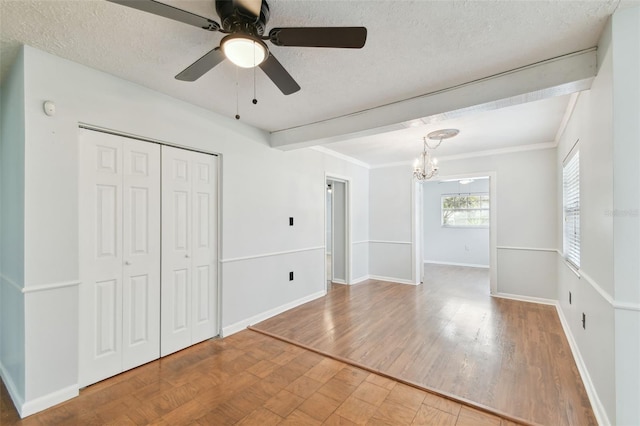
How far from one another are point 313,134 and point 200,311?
7.89ft

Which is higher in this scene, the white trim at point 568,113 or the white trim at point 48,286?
the white trim at point 568,113

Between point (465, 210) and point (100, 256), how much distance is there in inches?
315

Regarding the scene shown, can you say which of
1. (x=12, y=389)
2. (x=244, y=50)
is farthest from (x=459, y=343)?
(x=12, y=389)

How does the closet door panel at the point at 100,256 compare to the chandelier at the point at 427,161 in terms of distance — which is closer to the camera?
the closet door panel at the point at 100,256

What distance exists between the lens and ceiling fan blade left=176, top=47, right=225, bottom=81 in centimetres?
158

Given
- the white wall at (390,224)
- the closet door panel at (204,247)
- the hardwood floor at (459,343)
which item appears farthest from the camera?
the white wall at (390,224)

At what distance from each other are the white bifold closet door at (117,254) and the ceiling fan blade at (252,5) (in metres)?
1.72

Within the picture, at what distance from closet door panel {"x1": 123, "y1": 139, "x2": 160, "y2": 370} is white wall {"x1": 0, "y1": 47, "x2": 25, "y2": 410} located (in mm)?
614

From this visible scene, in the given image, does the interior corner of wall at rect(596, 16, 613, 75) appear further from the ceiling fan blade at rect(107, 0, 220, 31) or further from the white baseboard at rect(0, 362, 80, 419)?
the white baseboard at rect(0, 362, 80, 419)

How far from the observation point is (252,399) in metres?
2.05

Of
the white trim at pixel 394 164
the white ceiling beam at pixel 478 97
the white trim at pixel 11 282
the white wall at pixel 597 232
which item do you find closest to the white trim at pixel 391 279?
the white trim at pixel 394 164

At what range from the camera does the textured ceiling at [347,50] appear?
5.01 feet

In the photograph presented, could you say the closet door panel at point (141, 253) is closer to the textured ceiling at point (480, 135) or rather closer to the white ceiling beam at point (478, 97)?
the white ceiling beam at point (478, 97)

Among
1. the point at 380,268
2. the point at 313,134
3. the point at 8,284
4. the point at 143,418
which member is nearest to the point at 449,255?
the point at 380,268
